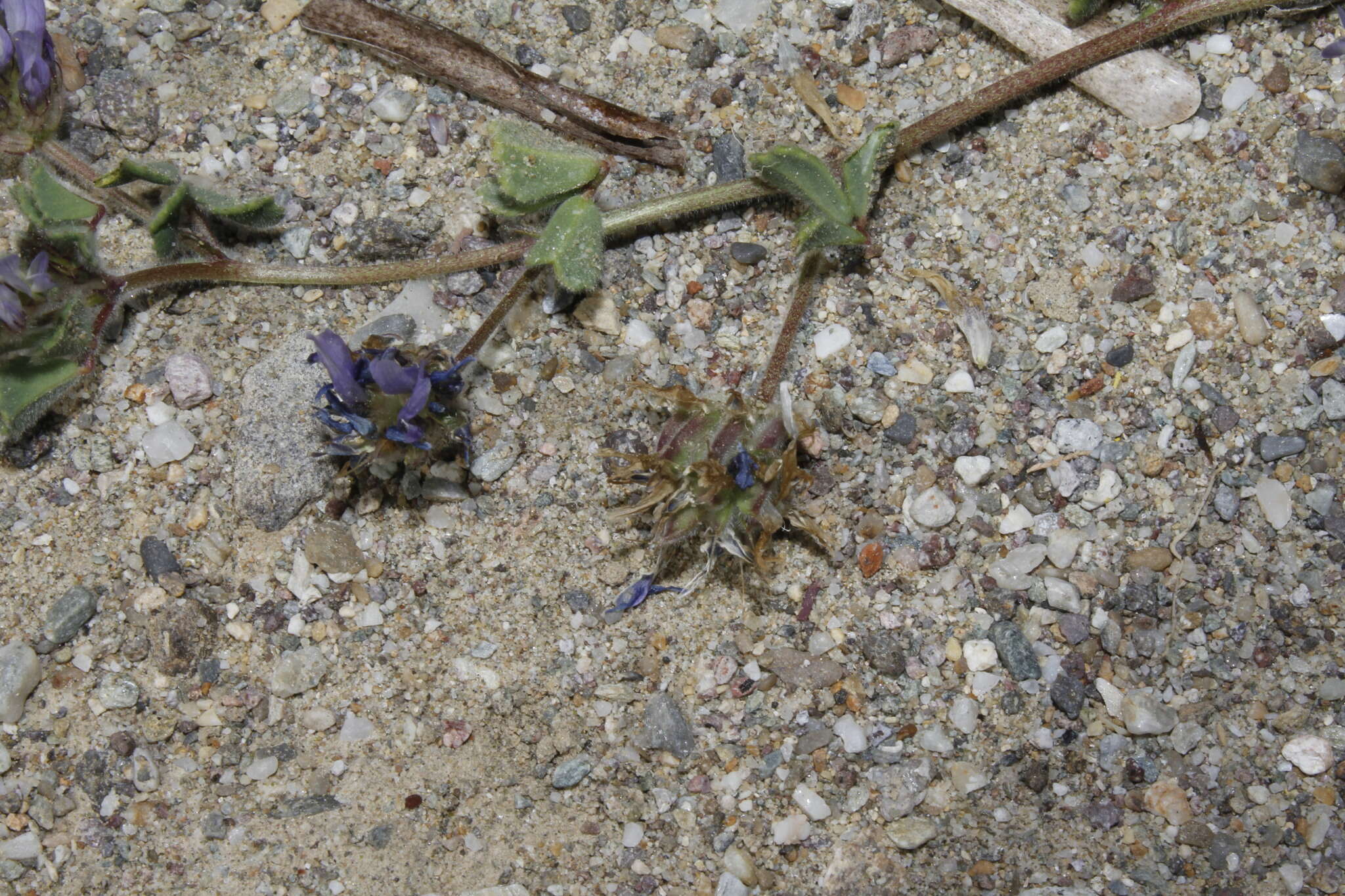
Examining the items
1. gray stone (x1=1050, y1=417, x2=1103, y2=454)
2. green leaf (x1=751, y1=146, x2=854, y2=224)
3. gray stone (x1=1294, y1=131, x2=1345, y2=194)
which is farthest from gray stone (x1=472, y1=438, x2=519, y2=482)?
gray stone (x1=1294, y1=131, x2=1345, y2=194)

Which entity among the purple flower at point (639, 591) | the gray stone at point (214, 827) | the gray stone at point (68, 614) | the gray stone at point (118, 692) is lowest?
the gray stone at point (214, 827)

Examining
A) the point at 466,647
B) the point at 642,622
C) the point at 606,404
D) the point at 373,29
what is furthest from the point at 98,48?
the point at 642,622

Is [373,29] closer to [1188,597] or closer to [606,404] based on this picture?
[606,404]

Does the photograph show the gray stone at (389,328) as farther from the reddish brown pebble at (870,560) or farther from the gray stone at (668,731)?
the reddish brown pebble at (870,560)

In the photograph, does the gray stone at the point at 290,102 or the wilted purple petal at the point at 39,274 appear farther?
the gray stone at the point at 290,102

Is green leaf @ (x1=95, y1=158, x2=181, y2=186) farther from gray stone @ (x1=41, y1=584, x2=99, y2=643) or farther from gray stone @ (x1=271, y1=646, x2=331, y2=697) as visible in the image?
gray stone @ (x1=271, y1=646, x2=331, y2=697)

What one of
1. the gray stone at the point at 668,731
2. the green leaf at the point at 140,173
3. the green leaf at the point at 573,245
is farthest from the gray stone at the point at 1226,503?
the green leaf at the point at 140,173

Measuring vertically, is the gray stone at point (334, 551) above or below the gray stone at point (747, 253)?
below
